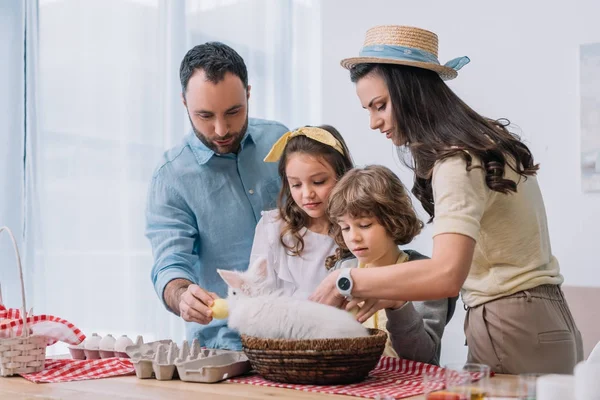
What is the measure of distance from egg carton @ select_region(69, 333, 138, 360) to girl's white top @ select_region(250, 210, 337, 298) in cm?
58

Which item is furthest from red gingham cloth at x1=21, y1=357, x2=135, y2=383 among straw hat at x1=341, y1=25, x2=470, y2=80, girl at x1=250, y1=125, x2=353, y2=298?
straw hat at x1=341, y1=25, x2=470, y2=80

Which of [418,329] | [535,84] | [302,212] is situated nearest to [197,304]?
[418,329]

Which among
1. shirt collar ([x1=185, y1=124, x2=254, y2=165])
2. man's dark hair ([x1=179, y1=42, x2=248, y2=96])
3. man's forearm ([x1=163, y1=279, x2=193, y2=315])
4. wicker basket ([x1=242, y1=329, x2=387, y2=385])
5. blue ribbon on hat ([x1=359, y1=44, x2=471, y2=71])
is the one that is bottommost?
wicker basket ([x1=242, y1=329, x2=387, y2=385])

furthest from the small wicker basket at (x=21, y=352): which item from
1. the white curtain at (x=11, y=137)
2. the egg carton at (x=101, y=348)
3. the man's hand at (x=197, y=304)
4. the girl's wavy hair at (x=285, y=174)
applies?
the white curtain at (x=11, y=137)

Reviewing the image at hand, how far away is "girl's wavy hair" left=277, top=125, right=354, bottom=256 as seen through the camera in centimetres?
260

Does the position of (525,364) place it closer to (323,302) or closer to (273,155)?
(323,302)

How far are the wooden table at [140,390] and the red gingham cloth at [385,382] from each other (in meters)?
0.03

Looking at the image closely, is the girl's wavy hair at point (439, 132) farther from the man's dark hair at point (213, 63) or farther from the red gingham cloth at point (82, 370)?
the red gingham cloth at point (82, 370)

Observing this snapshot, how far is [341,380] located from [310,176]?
2.97 ft

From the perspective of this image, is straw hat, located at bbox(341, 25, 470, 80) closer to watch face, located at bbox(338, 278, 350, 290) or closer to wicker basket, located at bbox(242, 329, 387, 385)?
watch face, located at bbox(338, 278, 350, 290)

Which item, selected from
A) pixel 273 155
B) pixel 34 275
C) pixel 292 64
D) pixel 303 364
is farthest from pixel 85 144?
pixel 303 364

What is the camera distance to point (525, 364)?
199 cm

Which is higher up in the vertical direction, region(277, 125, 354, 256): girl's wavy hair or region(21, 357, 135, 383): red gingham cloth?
region(277, 125, 354, 256): girl's wavy hair

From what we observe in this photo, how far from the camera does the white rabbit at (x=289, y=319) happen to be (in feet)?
5.91
